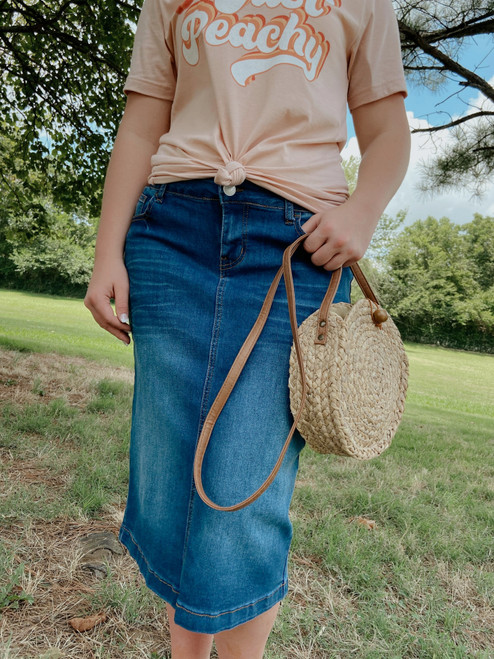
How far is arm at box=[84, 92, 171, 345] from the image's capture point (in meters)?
1.05

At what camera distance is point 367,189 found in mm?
947

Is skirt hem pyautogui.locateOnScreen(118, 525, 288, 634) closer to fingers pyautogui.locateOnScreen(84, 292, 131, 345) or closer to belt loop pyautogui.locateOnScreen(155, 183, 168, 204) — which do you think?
fingers pyautogui.locateOnScreen(84, 292, 131, 345)

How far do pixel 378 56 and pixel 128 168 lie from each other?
0.55m

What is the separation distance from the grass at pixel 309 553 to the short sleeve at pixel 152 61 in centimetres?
→ 146

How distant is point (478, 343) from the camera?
3091 cm

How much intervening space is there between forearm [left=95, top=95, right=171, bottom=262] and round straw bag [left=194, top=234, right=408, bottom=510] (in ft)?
1.24

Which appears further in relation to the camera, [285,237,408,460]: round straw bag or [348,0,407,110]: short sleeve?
[348,0,407,110]: short sleeve

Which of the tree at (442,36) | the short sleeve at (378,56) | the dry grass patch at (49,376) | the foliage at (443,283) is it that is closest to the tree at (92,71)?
the tree at (442,36)

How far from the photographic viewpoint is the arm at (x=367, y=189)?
89cm

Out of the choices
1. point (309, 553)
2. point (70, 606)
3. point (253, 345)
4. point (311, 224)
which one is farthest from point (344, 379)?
point (309, 553)

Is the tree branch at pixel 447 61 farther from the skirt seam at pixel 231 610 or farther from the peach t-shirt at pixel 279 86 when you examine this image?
the skirt seam at pixel 231 610

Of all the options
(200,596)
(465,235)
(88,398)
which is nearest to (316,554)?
(200,596)

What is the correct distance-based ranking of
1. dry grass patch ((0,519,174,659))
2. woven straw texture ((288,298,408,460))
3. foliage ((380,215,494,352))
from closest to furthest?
woven straw texture ((288,298,408,460))
dry grass patch ((0,519,174,659))
foliage ((380,215,494,352))

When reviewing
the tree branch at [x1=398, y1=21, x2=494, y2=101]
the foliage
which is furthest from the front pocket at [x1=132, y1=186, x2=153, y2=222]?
the foliage
